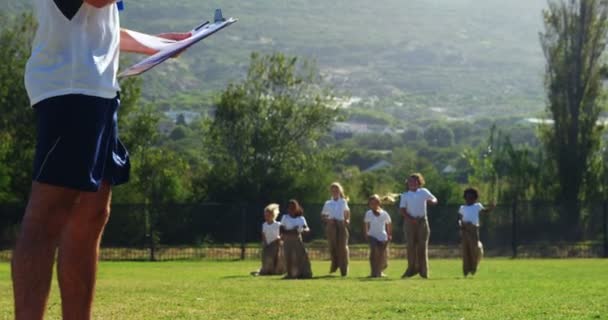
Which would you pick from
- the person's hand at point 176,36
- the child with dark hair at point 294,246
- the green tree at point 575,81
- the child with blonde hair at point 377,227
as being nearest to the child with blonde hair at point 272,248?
the child with dark hair at point 294,246

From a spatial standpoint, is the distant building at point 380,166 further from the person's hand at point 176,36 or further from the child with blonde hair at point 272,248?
the person's hand at point 176,36

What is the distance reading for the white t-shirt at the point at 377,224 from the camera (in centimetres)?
2655

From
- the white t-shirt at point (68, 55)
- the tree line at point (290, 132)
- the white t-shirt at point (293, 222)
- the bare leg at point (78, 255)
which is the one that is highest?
the tree line at point (290, 132)

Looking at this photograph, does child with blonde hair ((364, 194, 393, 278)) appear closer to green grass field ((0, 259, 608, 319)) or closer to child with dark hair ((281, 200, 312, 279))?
child with dark hair ((281, 200, 312, 279))

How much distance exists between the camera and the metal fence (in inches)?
1609

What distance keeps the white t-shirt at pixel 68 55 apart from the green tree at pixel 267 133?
49.5m

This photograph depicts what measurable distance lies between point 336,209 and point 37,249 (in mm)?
23013

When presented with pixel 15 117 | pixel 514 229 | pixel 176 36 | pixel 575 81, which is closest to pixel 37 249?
pixel 176 36

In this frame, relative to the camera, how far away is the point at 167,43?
20.0 ft

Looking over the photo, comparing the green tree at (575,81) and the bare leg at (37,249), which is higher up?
the green tree at (575,81)

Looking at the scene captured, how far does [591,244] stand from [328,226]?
17.6 metres

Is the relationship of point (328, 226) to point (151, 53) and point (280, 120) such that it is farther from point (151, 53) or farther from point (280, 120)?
point (280, 120)

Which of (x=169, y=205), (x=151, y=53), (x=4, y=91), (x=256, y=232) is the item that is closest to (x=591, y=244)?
(x=256, y=232)

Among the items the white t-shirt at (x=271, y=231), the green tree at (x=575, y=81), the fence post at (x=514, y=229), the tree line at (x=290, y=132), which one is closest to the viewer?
the white t-shirt at (x=271, y=231)
